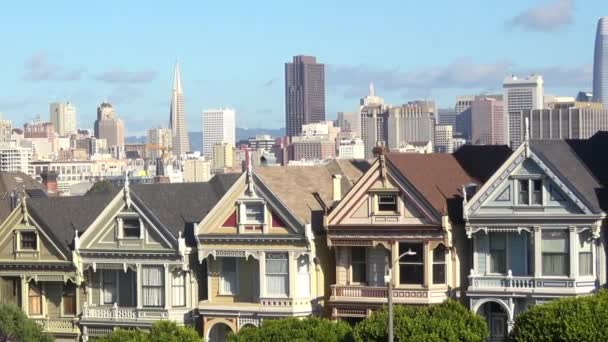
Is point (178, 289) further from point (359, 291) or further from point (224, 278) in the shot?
point (359, 291)

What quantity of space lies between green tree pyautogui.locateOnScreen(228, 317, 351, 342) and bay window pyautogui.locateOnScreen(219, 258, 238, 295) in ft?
11.0

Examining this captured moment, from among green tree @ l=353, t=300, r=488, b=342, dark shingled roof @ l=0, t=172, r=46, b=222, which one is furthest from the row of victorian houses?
dark shingled roof @ l=0, t=172, r=46, b=222

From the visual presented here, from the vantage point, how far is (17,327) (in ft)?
204

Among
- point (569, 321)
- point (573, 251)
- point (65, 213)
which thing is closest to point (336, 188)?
point (573, 251)

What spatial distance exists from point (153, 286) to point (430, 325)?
11264 millimetres

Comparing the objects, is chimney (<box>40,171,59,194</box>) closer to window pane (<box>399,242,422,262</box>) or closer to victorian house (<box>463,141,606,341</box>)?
window pane (<box>399,242,422,262</box>)

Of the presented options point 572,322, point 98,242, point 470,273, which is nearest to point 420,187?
point 470,273

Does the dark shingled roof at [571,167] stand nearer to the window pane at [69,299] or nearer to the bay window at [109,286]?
the bay window at [109,286]

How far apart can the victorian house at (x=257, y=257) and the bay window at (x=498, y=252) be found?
5.62m

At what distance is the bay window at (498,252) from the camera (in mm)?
55975

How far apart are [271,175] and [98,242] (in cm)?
618

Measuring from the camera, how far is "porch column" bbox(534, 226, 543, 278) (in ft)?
180

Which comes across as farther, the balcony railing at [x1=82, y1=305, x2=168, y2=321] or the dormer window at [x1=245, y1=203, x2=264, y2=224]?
the balcony railing at [x1=82, y1=305, x2=168, y2=321]

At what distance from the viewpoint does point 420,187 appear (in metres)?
56.8
